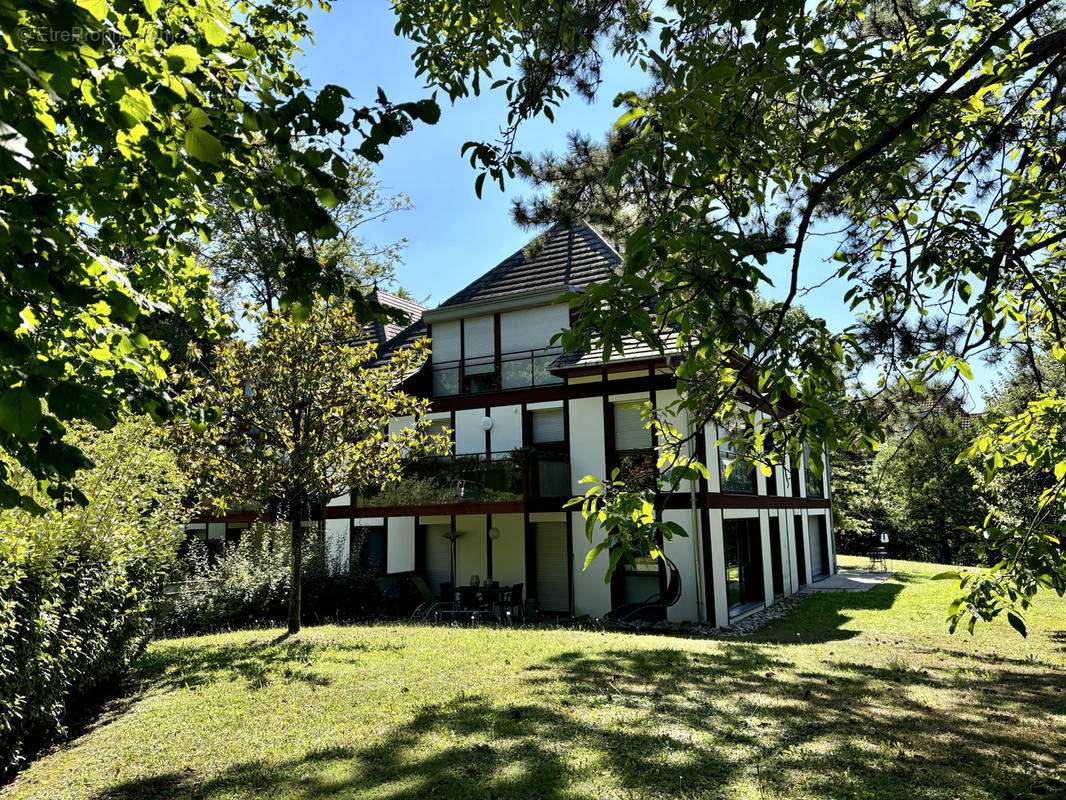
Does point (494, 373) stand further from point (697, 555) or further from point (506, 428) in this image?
point (697, 555)

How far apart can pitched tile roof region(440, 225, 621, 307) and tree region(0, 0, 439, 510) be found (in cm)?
1447

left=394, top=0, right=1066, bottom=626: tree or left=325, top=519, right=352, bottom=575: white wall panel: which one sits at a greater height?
left=394, top=0, right=1066, bottom=626: tree

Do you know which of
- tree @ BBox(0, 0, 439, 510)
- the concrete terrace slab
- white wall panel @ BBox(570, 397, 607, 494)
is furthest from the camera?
the concrete terrace slab

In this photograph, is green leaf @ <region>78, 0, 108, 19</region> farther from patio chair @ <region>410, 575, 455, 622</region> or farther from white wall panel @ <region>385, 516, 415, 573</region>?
white wall panel @ <region>385, 516, 415, 573</region>

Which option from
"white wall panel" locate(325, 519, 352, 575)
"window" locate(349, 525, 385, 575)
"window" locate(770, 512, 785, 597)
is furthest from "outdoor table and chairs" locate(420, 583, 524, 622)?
"window" locate(770, 512, 785, 597)

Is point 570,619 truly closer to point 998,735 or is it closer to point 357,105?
point 998,735

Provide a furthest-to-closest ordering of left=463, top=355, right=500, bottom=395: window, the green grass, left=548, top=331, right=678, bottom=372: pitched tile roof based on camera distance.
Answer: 1. left=463, top=355, right=500, bottom=395: window
2. left=548, top=331, right=678, bottom=372: pitched tile roof
3. the green grass

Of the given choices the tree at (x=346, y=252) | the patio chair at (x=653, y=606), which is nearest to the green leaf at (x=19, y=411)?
the patio chair at (x=653, y=606)

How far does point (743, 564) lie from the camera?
1791cm

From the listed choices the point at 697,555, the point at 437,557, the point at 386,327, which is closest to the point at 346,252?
the point at 386,327

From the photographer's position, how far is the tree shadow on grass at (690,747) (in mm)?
4723

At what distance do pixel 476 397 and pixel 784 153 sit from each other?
14164mm

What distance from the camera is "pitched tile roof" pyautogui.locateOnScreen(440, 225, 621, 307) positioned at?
61.3ft

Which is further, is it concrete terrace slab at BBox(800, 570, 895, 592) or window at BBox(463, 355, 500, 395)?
concrete terrace slab at BBox(800, 570, 895, 592)
